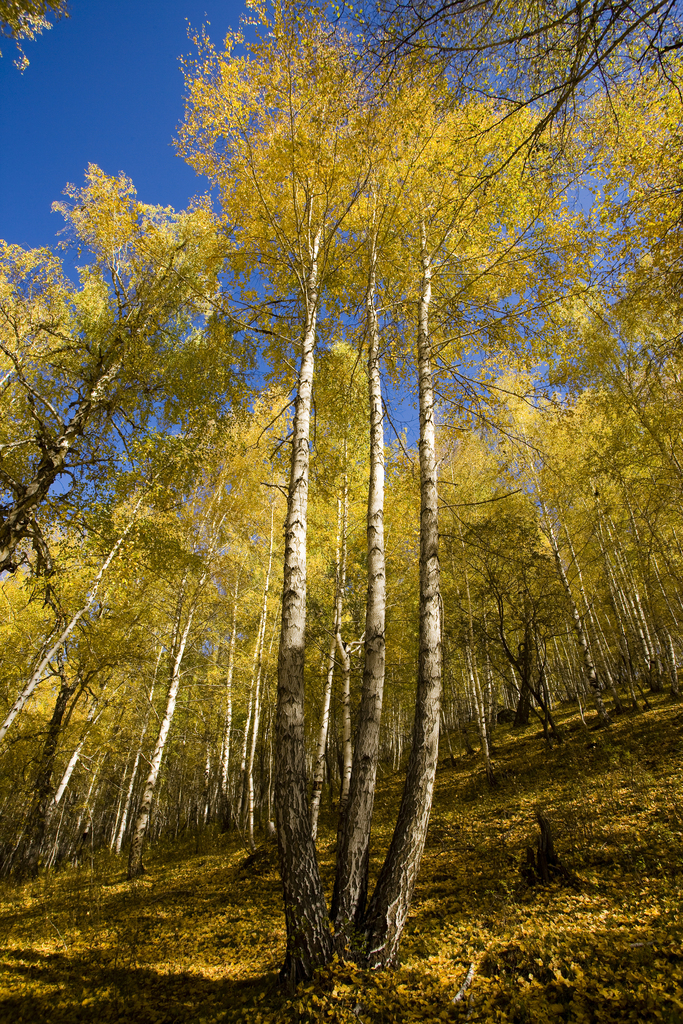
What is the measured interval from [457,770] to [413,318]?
1146 centimetres

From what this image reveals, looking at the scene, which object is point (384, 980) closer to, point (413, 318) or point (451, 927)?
point (451, 927)

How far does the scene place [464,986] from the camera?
2559 mm

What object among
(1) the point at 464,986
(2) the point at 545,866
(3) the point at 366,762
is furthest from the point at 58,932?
(2) the point at 545,866

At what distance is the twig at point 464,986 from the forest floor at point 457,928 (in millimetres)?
38

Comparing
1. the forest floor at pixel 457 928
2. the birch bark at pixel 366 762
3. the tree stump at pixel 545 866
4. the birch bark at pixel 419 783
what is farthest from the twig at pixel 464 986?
the tree stump at pixel 545 866

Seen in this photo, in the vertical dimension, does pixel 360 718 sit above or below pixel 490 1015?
above

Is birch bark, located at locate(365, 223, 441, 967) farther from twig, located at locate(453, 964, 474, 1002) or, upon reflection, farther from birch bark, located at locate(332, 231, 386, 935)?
twig, located at locate(453, 964, 474, 1002)

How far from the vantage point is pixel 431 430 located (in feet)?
14.3

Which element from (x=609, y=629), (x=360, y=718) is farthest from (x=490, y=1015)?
(x=609, y=629)

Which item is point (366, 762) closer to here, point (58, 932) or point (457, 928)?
point (457, 928)

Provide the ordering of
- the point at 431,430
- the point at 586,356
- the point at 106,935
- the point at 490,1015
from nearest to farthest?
the point at 490,1015 < the point at 431,430 < the point at 106,935 < the point at 586,356

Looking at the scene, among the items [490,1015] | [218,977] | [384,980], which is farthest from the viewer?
[218,977]

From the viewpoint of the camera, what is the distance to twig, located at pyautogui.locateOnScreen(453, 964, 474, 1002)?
249cm

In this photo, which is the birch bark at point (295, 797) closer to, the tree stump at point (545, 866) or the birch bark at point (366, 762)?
the birch bark at point (366, 762)
